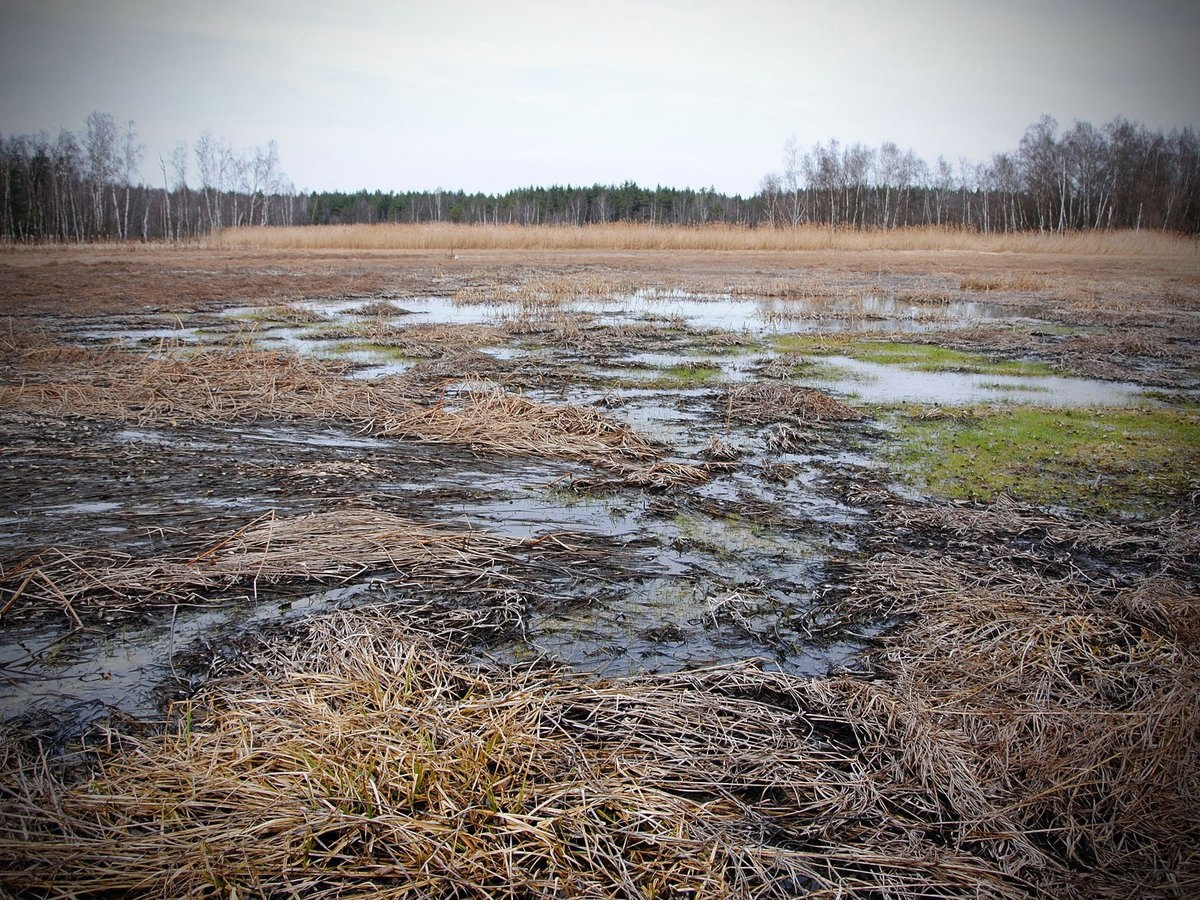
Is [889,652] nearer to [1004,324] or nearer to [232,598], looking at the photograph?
[232,598]

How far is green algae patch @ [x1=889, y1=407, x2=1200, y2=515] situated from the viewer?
17.3 feet

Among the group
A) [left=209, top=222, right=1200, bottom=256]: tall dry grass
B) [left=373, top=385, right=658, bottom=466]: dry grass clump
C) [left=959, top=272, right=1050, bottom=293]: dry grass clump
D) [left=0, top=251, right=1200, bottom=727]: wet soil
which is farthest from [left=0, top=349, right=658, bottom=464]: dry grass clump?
[left=209, top=222, right=1200, bottom=256]: tall dry grass

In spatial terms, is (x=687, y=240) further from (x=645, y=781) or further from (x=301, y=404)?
(x=645, y=781)

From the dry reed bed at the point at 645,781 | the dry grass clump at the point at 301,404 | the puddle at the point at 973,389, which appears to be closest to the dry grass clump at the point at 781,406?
the puddle at the point at 973,389

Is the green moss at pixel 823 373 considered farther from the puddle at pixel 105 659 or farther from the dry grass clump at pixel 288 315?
the dry grass clump at pixel 288 315

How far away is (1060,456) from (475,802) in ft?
20.2

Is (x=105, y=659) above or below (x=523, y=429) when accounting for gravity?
below

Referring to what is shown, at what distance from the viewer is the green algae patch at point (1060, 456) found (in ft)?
17.3

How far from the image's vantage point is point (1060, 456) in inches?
243

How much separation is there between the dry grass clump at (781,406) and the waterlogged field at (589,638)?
0.25 feet

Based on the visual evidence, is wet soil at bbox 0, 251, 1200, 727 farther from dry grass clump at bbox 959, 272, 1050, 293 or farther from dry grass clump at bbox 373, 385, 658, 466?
dry grass clump at bbox 959, 272, 1050, 293

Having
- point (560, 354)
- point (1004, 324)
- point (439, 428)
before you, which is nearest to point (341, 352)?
point (560, 354)

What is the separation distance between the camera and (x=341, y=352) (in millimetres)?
10703

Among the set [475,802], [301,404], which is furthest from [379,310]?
[475,802]
